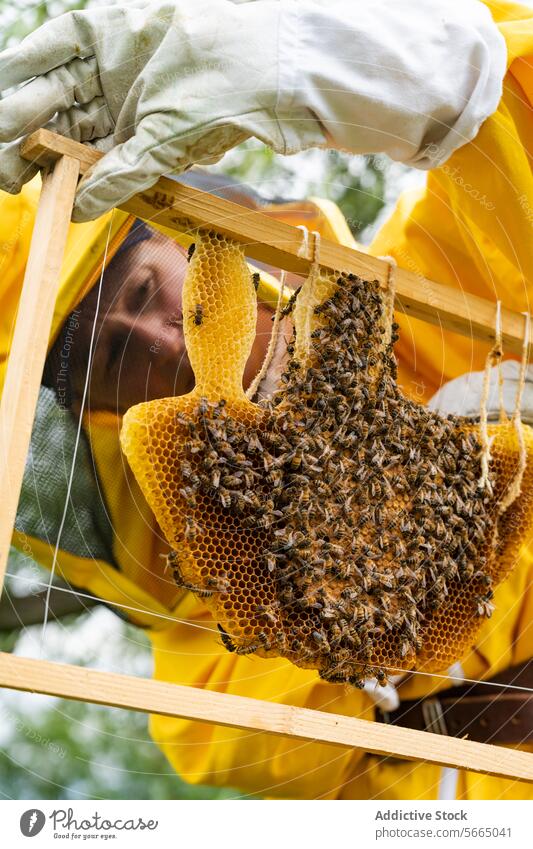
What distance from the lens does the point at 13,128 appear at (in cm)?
133

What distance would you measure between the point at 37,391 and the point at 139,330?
654mm

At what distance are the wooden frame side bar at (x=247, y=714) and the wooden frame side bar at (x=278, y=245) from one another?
0.77 meters

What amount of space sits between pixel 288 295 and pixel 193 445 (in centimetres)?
66

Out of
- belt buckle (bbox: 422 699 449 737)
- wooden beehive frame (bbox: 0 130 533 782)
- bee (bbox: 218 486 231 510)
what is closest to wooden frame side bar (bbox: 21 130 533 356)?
wooden beehive frame (bbox: 0 130 533 782)

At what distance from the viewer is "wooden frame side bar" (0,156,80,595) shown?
1.20m

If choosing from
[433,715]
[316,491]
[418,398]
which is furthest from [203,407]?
[433,715]

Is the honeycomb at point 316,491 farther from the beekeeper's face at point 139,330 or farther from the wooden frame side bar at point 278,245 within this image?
the beekeeper's face at point 139,330

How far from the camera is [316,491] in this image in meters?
1.56

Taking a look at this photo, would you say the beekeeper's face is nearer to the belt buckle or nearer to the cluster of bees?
the cluster of bees

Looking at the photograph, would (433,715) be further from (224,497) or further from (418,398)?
(224,497)

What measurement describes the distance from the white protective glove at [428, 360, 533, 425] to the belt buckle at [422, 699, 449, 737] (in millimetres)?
789

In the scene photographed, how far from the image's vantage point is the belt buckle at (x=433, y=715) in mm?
2328
